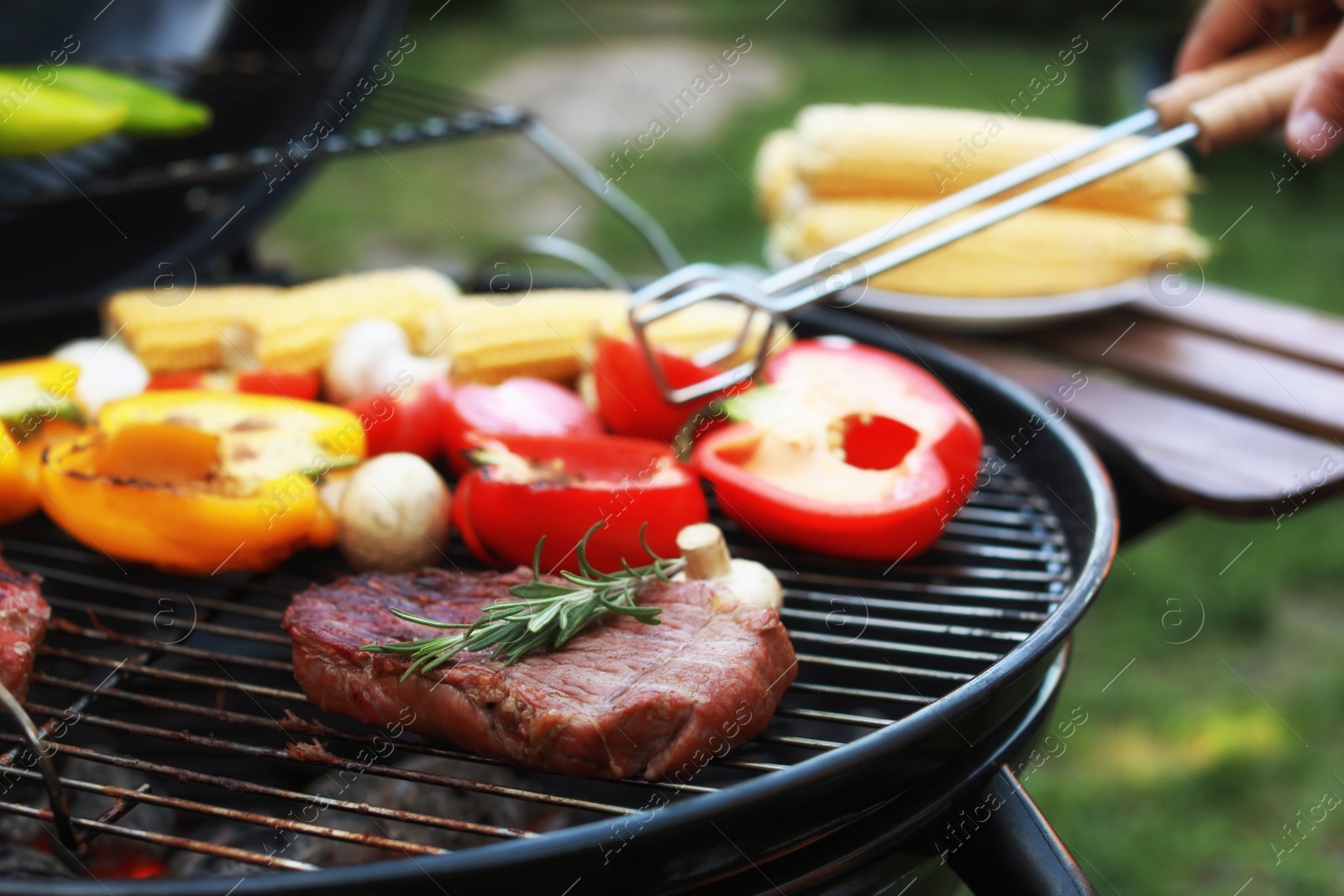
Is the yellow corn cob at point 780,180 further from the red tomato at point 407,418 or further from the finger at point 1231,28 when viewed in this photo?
the red tomato at point 407,418

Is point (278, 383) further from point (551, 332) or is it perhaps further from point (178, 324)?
point (551, 332)

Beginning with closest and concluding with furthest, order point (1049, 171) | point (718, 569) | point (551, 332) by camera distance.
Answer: point (718, 569) < point (1049, 171) < point (551, 332)

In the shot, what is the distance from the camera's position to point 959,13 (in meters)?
9.77

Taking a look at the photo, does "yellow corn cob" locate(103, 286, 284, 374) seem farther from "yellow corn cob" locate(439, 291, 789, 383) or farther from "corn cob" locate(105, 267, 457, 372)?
"yellow corn cob" locate(439, 291, 789, 383)

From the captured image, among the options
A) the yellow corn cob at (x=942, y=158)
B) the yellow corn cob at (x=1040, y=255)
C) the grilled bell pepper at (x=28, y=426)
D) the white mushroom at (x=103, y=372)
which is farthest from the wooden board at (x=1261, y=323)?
the grilled bell pepper at (x=28, y=426)

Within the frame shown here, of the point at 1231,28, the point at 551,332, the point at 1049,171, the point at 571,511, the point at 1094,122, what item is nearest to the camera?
the point at 571,511

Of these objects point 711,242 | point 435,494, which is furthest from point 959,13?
point 435,494

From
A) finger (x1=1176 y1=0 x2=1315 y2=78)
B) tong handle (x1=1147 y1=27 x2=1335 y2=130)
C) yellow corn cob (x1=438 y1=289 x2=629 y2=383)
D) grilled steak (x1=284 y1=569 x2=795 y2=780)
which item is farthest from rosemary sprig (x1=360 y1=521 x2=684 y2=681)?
finger (x1=1176 y1=0 x2=1315 y2=78)

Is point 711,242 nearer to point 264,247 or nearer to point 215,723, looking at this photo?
point 264,247

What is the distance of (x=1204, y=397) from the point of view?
267cm

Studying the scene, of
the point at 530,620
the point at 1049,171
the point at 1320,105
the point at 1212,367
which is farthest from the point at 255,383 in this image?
the point at 1212,367

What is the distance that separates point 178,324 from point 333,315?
0.34 m

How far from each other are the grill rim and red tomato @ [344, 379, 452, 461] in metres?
1.05

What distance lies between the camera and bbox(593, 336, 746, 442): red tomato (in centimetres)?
213
